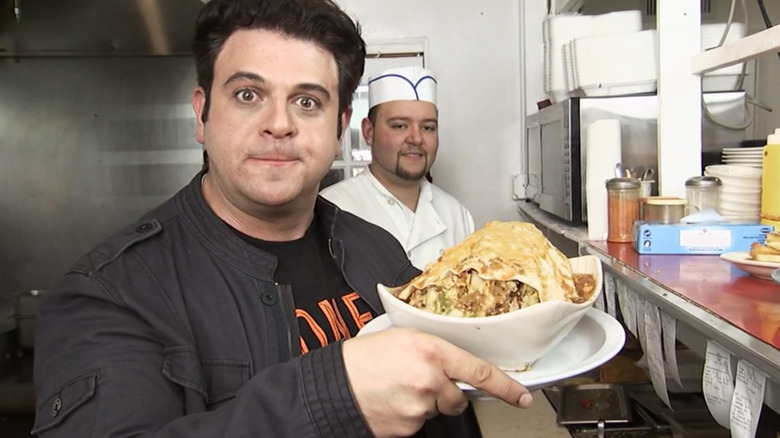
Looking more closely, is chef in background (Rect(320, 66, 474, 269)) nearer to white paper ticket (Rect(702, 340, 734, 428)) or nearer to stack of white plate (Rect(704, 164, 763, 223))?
stack of white plate (Rect(704, 164, 763, 223))

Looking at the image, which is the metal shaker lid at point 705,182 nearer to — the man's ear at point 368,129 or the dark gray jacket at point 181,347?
the dark gray jacket at point 181,347

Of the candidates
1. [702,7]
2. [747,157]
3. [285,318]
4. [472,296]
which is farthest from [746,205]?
[702,7]

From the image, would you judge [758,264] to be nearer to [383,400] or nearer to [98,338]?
[383,400]

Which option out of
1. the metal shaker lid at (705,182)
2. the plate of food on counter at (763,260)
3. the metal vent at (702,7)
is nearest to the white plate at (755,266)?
the plate of food on counter at (763,260)

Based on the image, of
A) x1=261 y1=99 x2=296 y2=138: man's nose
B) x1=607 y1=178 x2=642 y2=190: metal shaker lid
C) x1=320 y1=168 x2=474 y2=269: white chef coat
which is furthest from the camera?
x1=320 y1=168 x2=474 y2=269: white chef coat

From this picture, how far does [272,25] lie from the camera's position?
992mm

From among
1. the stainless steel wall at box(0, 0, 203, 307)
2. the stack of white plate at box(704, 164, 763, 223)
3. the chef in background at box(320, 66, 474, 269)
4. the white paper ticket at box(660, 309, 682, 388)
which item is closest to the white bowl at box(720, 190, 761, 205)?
the stack of white plate at box(704, 164, 763, 223)

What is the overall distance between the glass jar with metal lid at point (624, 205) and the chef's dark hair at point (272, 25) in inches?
33.3

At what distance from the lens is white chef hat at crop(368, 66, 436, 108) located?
7.61 ft

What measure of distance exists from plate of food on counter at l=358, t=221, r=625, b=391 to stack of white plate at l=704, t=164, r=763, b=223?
2.43ft

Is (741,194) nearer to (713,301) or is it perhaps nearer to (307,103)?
(713,301)

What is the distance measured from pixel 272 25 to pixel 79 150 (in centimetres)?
160

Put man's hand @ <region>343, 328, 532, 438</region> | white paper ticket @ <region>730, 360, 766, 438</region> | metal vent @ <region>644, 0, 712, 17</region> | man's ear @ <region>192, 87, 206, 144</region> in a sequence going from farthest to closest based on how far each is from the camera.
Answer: metal vent @ <region>644, 0, 712, 17</region> < man's ear @ <region>192, 87, 206, 144</region> < white paper ticket @ <region>730, 360, 766, 438</region> < man's hand @ <region>343, 328, 532, 438</region>

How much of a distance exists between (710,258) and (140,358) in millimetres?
1128
